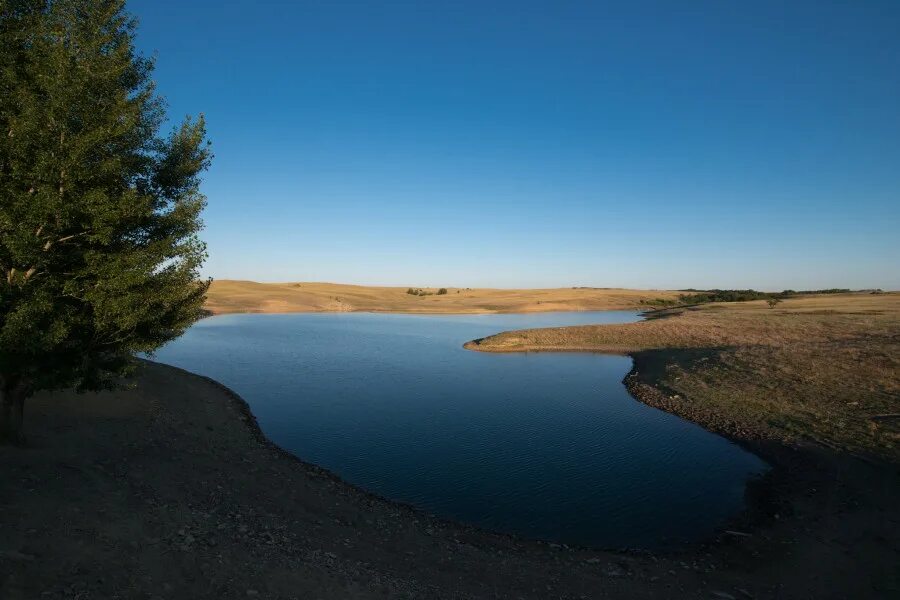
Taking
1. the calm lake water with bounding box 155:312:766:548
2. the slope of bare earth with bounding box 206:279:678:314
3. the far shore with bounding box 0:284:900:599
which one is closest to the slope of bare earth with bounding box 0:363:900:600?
the far shore with bounding box 0:284:900:599

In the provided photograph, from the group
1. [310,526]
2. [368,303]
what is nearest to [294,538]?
[310,526]

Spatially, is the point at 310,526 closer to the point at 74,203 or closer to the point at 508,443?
the point at 74,203

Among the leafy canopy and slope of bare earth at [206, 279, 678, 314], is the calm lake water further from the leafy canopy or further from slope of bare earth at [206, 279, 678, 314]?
slope of bare earth at [206, 279, 678, 314]

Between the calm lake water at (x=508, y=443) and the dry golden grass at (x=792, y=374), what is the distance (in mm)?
3421

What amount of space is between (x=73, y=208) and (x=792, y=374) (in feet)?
113

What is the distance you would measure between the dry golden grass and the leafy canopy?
82.5ft

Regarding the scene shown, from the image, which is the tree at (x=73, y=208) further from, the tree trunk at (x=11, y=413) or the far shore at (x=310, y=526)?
the far shore at (x=310, y=526)

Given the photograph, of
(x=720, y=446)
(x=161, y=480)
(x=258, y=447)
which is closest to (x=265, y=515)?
(x=161, y=480)

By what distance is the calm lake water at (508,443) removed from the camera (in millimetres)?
14523

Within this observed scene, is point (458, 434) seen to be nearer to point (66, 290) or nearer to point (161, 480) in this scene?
point (161, 480)

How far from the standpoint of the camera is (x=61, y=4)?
10.9 meters

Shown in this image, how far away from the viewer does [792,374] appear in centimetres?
2817

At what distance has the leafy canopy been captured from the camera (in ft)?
32.6

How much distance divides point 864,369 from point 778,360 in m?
4.65
